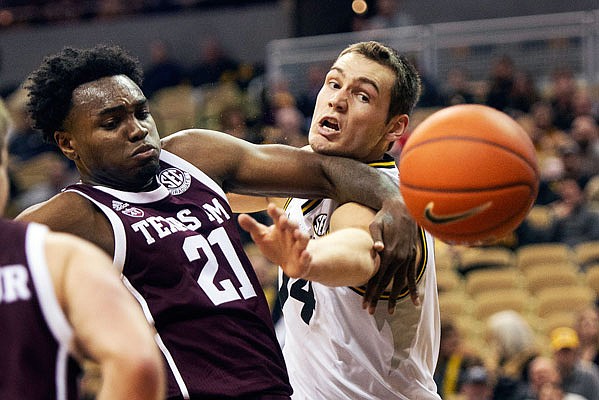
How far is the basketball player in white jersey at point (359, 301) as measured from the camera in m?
3.98

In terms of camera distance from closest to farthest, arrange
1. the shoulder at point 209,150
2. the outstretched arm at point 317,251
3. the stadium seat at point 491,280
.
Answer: the outstretched arm at point 317,251 < the shoulder at point 209,150 < the stadium seat at point 491,280

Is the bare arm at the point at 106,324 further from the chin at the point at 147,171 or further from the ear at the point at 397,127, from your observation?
the ear at the point at 397,127

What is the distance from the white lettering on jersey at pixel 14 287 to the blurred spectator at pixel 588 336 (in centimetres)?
674

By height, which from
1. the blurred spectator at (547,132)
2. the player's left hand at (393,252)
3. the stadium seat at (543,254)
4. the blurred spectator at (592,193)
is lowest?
the stadium seat at (543,254)

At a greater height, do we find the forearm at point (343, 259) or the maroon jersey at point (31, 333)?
the maroon jersey at point (31, 333)

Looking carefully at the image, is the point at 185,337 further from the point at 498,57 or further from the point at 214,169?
the point at 498,57

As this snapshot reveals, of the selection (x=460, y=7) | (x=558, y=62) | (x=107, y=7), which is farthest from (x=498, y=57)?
(x=107, y=7)

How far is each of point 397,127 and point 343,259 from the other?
3.39 ft

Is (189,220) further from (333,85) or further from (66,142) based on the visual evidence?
(333,85)

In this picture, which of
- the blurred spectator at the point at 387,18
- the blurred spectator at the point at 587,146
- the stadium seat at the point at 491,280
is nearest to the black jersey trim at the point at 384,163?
the stadium seat at the point at 491,280

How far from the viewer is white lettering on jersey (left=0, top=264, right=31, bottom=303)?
7.38 feet

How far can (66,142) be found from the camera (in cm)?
382

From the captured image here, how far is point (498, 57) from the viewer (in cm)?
1370

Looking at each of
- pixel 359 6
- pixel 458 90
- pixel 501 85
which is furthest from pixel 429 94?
pixel 359 6
